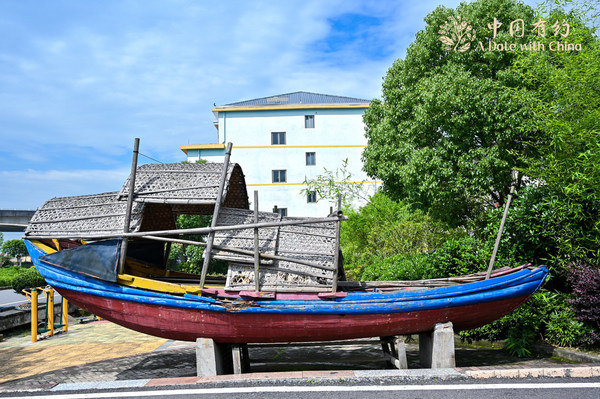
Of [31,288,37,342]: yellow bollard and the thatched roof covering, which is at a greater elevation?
the thatched roof covering

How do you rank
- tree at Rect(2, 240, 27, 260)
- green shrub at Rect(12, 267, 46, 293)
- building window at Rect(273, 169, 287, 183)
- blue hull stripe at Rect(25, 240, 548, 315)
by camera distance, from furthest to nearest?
tree at Rect(2, 240, 27, 260)
building window at Rect(273, 169, 287, 183)
green shrub at Rect(12, 267, 46, 293)
blue hull stripe at Rect(25, 240, 548, 315)

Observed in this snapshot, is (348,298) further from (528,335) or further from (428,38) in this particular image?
(428,38)

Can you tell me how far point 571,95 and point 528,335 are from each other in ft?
12.9

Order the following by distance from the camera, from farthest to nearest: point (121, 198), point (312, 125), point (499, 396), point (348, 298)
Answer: point (312, 125) → point (121, 198) → point (348, 298) → point (499, 396)

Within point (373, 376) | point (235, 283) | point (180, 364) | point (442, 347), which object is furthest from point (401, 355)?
point (180, 364)

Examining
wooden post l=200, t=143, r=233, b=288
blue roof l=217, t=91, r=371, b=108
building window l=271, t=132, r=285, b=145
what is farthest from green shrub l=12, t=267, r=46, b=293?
blue roof l=217, t=91, r=371, b=108

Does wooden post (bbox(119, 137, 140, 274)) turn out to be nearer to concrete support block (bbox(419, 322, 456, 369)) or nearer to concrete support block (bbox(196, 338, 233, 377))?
concrete support block (bbox(196, 338, 233, 377))

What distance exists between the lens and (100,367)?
23.6ft

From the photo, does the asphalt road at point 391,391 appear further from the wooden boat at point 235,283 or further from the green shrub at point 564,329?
the green shrub at point 564,329

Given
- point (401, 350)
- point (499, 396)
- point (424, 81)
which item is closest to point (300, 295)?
point (401, 350)

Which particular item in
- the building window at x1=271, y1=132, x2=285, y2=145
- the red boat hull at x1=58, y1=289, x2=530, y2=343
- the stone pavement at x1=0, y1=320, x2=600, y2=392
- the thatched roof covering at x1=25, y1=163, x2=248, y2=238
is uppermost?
the building window at x1=271, y1=132, x2=285, y2=145

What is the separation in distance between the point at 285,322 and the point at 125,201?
311cm

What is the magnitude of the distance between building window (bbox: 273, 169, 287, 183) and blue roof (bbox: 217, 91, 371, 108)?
5040 mm

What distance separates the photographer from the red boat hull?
5902mm
